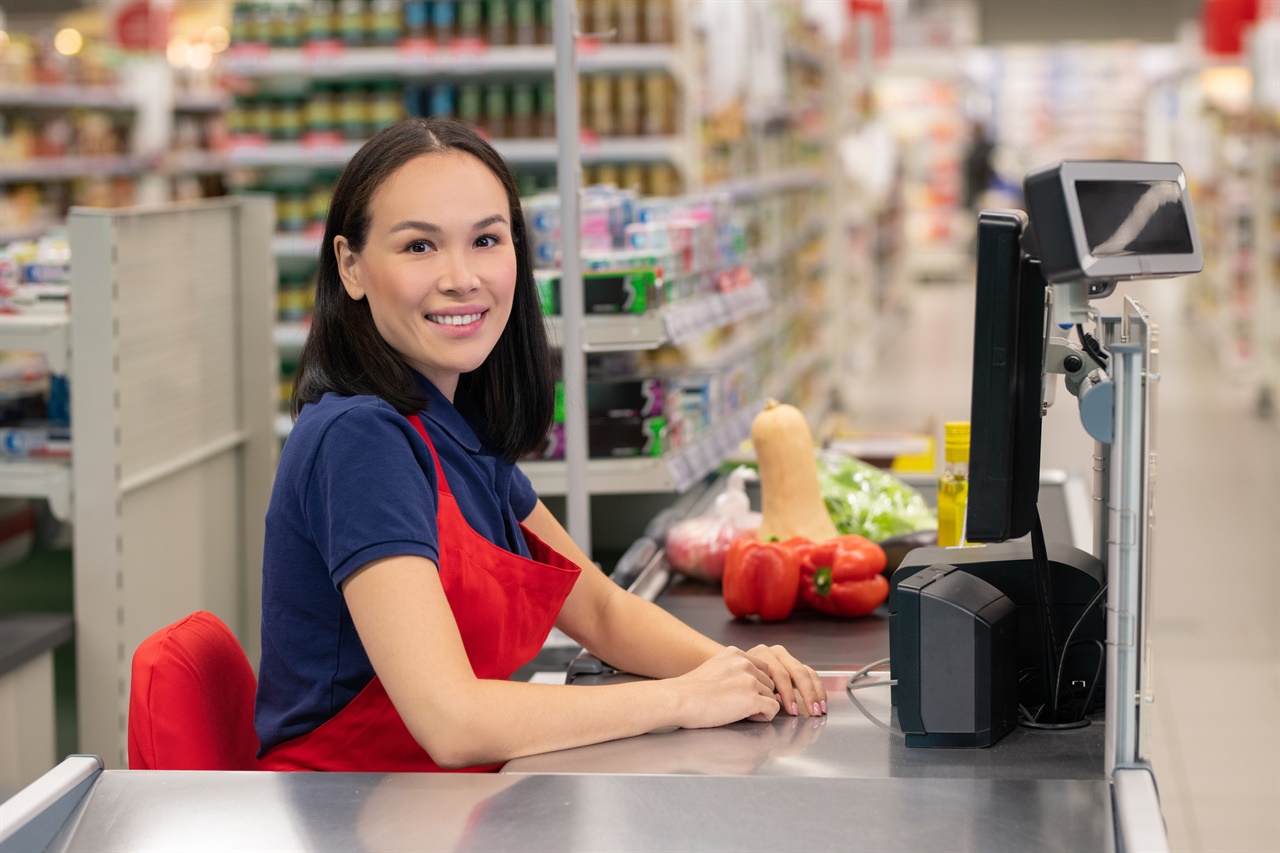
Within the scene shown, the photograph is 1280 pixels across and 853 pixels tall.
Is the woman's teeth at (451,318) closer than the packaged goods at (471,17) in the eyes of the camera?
Yes

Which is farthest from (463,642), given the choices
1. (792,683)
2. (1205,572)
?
(1205,572)

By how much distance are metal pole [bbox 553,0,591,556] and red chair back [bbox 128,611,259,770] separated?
3.08 ft

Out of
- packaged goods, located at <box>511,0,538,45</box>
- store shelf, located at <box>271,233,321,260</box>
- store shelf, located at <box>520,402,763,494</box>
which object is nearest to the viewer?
store shelf, located at <box>520,402,763,494</box>

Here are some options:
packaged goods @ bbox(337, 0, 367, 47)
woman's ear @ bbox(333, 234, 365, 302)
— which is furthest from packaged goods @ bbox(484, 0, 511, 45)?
woman's ear @ bbox(333, 234, 365, 302)

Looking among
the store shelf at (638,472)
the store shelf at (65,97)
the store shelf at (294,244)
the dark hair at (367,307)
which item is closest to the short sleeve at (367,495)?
the dark hair at (367,307)

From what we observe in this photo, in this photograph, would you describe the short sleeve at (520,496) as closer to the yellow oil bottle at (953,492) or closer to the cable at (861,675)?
the cable at (861,675)

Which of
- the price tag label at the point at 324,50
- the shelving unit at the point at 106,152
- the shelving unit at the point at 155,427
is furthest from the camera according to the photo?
the shelving unit at the point at 106,152

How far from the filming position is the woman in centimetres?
154

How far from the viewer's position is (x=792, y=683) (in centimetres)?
181

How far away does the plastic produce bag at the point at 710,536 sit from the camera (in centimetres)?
252

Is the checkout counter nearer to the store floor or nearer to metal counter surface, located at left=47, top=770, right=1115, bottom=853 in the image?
metal counter surface, located at left=47, top=770, right=1115, bottom=853

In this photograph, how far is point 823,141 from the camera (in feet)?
31.9

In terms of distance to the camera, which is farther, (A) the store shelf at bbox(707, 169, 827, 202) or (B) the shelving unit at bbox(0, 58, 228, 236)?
(B) the shelving unit at bbox(0, 58, 228, 236)

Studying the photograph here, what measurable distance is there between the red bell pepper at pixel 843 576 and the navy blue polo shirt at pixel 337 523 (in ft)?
2.07
